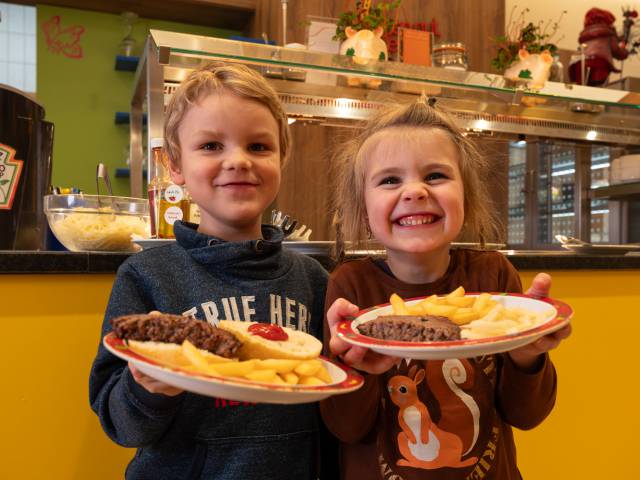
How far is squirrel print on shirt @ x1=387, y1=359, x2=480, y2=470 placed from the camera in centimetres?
100

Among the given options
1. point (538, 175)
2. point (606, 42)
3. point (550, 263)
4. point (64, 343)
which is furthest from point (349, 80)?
point (538, 175)

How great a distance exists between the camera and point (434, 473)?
1.00m

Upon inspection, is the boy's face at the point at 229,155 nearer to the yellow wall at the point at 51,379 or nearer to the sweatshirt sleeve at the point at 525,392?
the yellow wall at the point at 51,379

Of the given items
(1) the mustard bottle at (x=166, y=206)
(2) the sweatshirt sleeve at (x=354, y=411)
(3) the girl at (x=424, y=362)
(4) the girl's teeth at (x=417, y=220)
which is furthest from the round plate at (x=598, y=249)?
(1) the mustard bottle at (x=166, y=206)

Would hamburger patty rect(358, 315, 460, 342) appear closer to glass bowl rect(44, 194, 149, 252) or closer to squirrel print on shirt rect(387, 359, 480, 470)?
squirrel print on shirt rect(387, 359, 480, 470)

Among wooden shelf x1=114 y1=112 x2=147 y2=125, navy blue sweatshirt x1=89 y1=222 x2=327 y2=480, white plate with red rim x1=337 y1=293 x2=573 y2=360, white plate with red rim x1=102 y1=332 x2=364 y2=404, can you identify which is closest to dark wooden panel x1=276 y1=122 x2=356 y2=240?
wooden shelf x1=114 y1=112 x2=147 y2=125

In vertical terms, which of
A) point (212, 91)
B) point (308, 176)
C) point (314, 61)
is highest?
point (314, 61)

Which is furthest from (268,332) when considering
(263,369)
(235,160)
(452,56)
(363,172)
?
(452,56)

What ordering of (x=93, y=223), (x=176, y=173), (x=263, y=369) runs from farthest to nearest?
(x=93, y=223) → (x=176, y=173) → (x=263, y=369)

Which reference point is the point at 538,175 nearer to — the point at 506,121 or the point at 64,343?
the point at 506,121

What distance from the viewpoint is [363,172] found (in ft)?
3.83

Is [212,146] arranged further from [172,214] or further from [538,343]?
[538,343]

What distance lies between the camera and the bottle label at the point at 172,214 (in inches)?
57.1

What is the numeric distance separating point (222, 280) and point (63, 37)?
3926 millimetres
